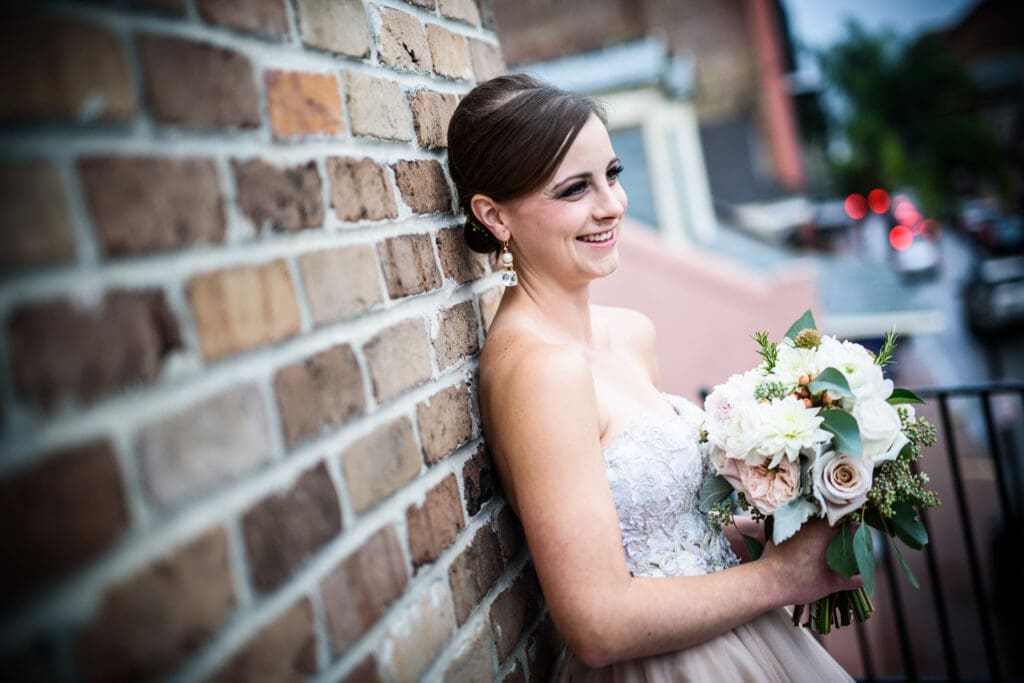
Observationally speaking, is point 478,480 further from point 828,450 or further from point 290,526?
point 828,450

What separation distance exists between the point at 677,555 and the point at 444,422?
0.84 m

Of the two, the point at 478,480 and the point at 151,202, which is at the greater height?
the point at 151,202

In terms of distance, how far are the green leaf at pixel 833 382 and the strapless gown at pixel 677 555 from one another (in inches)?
15.7

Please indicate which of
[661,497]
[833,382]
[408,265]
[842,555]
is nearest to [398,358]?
[408,265]

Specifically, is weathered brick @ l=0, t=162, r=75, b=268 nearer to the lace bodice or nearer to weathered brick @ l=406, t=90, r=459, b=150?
weathered brick @ l=406, t=90, r=459, b=150

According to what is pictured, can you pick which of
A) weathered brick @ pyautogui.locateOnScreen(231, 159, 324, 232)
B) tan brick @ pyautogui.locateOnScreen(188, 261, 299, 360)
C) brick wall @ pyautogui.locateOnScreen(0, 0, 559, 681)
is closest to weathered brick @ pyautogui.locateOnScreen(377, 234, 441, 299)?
brick wall @ pyautogui.locateOnScreen(0, 0, 559, 681)

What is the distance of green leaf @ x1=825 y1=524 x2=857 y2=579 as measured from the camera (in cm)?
168

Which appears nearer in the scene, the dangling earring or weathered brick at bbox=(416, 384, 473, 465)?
weathered brick at bbox=(416, 384, 473, 465)

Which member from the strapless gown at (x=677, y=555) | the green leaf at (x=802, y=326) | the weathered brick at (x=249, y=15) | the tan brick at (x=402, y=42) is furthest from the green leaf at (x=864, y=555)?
the weathered brick at (x=249, y=15)

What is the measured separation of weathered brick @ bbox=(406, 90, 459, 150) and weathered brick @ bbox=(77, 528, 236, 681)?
3.52 ft

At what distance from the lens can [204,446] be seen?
0.88 metres

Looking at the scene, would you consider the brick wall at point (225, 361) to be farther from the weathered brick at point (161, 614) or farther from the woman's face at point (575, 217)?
the woman's face at point (575, 217)

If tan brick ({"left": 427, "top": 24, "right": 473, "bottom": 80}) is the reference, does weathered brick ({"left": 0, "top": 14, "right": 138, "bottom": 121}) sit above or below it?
below

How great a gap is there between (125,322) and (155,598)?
11.9 inches
